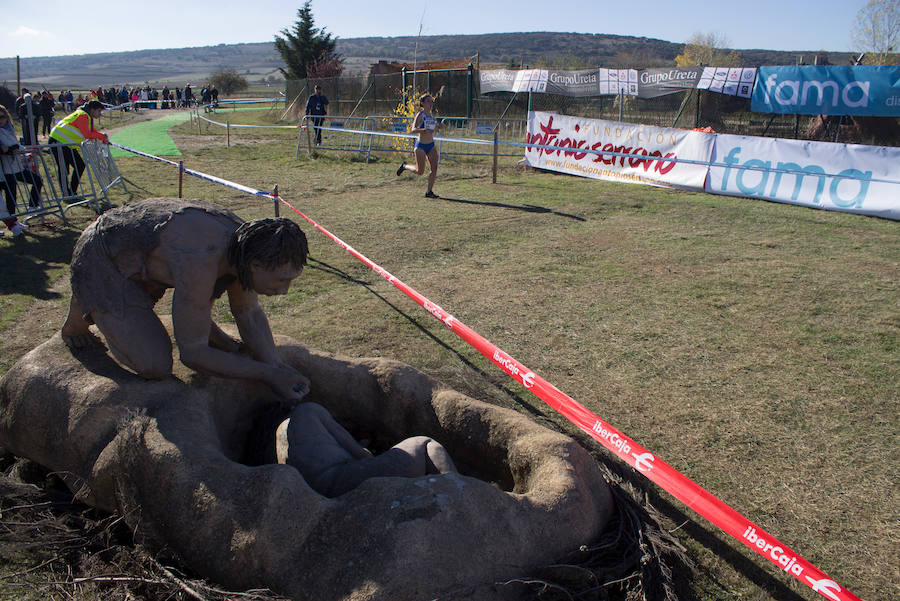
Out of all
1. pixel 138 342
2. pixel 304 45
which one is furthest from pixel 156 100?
pixel 138 342

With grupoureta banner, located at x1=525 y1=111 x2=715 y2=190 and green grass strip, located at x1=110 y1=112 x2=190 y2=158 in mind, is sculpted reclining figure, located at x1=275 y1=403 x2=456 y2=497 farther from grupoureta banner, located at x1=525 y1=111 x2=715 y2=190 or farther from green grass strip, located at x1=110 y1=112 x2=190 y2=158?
green grass strip, located at x1=110 y1=112 x2=190 y2=158

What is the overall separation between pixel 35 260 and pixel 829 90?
1695cm

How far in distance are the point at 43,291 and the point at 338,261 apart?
3.21 m

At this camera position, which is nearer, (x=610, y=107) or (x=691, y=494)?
(x=691, y=494)

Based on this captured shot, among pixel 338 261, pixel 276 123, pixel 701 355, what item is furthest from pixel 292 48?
pixel 701 355

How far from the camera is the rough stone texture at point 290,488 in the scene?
235cm

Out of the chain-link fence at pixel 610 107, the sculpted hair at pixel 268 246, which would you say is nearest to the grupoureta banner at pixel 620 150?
the chain-link fence at pixel 610 107

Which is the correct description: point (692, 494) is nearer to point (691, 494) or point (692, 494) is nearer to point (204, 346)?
point (691, 494)

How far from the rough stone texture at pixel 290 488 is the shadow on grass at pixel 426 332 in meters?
0.96

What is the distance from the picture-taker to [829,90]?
14938 millimetres

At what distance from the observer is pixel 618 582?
252 cm

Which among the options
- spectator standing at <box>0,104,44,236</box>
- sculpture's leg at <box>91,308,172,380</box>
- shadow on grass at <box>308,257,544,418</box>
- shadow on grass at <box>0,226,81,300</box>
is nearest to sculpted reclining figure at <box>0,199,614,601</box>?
sculpture's leg at <box>91,308,172,380</box>

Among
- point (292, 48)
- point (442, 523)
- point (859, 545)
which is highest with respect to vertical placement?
point (292, 48)

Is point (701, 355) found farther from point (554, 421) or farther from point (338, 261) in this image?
point (338, 261)
